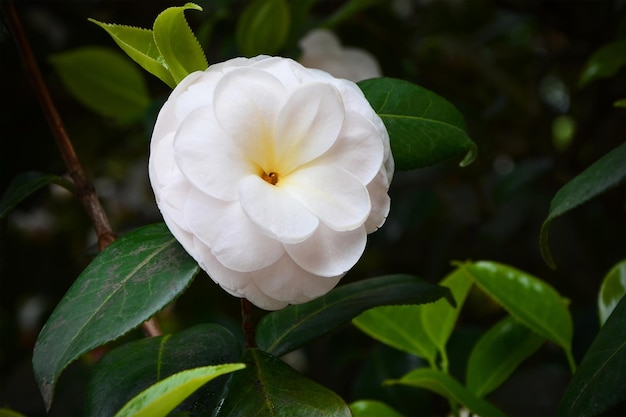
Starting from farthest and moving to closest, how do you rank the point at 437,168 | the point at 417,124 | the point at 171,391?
1. the point at 437,168
2. the point at 417,124
3. the point at 171,391

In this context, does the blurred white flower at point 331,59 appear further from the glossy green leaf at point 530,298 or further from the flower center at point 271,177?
the flower center at point 271,177

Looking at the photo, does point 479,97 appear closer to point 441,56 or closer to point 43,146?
point 441,56

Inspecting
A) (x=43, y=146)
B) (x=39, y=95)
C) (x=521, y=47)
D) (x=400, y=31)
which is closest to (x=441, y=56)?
(x=400, y=31)

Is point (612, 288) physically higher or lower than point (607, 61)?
lower

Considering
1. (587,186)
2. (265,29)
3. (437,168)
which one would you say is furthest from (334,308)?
(437,168)

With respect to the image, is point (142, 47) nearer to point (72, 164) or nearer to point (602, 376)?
point (72, 164)

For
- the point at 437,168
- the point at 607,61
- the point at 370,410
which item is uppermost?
the point at 607,61

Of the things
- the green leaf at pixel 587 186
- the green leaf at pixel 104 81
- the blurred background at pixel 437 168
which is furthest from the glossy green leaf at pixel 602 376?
the green leaf at pixel 104 81
